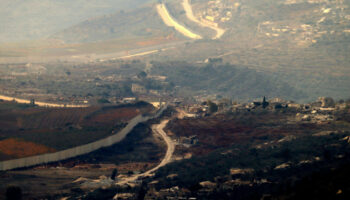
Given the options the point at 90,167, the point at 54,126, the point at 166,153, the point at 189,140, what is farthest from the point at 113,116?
the point at 90,167

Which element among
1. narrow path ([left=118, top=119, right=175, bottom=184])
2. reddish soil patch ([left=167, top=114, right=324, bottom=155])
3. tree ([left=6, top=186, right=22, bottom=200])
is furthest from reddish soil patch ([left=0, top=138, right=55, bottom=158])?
reddish soil patch ([left=167, top=114, right=324, bottom=155])

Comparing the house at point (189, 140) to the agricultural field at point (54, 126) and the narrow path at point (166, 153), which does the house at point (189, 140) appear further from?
the agricultural field at point (54, 126)

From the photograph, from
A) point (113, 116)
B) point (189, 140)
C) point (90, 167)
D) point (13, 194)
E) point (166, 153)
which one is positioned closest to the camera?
point (13, 194)

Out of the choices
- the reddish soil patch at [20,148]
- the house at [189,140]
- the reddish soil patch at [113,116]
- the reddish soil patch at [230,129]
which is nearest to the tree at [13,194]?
the reddish soil patch at [20,148]

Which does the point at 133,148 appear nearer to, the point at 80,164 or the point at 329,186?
the point at 80,164

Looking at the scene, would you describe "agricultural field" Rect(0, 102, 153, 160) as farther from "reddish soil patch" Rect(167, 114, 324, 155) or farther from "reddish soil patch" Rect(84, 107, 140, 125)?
"reddish soil patch" Rect(167, 114, 324, 155)

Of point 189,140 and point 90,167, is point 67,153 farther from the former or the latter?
point 189,140

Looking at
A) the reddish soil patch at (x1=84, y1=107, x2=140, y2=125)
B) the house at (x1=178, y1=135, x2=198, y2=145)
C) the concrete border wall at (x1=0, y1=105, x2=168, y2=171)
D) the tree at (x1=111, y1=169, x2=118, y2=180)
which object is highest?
the reddish soil patch at (x1=84, y1=107, x2=140, y2=125)

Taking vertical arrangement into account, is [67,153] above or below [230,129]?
below

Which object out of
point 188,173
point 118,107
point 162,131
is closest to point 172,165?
point 188,173
